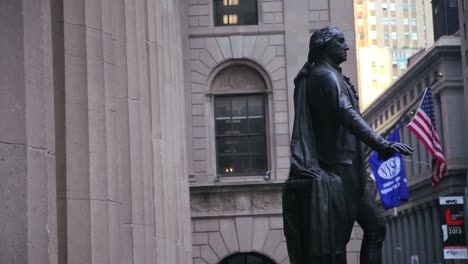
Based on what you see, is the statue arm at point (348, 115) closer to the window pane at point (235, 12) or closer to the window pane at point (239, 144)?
the window pane at point (239, 144)

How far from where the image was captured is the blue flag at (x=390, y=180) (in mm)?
37969

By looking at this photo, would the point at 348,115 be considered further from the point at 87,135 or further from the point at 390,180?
the point at 390,180

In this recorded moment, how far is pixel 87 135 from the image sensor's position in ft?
51.7

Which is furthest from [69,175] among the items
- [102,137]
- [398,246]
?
[398,246]

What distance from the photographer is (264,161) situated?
36.3 m

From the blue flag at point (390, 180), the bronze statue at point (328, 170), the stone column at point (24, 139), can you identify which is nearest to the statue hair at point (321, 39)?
the bronze statue at point (328, 170)

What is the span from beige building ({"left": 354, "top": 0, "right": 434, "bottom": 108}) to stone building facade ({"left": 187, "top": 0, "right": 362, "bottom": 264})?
473ft

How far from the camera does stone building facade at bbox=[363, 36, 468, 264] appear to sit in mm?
100438

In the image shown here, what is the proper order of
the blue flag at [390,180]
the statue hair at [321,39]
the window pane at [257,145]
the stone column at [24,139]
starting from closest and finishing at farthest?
the statue hair at [321,39]
the stone column at [24,139]
the window pane at [257,145]
the blue flag at [390,180]

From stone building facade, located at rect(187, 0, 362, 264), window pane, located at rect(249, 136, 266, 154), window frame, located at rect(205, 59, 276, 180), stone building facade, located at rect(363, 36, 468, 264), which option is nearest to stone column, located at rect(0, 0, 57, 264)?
stone building facade, located at rect(187, 0, 362, 264)

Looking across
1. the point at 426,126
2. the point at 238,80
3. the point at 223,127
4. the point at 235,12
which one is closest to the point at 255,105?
the point at 238,80

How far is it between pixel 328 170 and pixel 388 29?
176m

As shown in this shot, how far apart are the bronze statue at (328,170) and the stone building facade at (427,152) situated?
8218cm

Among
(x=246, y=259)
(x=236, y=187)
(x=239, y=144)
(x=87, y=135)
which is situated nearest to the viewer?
(x=87, y=135)
